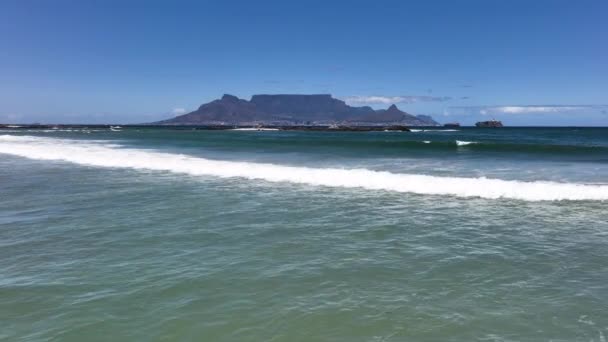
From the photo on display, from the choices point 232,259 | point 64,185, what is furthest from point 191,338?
point 64,185

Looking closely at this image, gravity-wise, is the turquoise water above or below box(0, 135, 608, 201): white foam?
below

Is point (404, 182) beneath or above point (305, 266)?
above

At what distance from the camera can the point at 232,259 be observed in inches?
299

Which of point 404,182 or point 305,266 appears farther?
point 404,182

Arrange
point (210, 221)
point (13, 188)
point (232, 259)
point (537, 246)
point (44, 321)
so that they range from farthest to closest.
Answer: point (13, 188) < point (210, 221) < point (537, 246) < point (232, 259) < point (44, 321)

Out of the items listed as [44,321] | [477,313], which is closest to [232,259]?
[44,321]

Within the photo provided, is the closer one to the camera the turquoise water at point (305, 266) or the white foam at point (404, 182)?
the turquoise water at point (305, 266)

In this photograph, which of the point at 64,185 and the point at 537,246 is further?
the point at 64,185

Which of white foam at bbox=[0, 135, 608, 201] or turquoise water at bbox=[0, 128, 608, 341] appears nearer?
turquoise water at bbox=[0, 128, 608, 341]

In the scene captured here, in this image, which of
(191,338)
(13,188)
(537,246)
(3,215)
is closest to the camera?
(191,338)

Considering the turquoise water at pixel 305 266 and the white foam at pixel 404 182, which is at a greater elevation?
the white foam at pixel 404 182

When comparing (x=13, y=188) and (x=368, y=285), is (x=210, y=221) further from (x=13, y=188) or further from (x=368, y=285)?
(x=13, y=188)

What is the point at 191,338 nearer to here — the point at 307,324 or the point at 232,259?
the point at 307,324

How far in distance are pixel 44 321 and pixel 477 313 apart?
5519 mm
